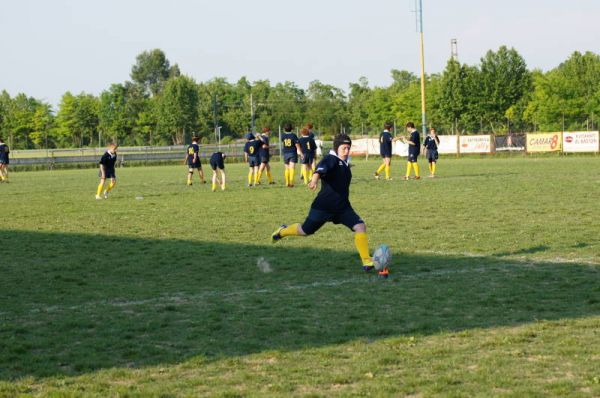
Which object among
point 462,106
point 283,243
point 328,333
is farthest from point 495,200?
point 462,106

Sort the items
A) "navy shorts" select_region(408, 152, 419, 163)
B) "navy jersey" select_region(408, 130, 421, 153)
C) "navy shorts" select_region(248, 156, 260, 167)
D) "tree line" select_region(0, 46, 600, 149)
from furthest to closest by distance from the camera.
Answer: "tree line" select_region(0, 46, 600, 149), "navy shorts" select_region(408, 152, 419, 163), "navy jersey" select_region(408, 130, 421, 153), "navy shorts" select_region(248, 156, 260, 167)

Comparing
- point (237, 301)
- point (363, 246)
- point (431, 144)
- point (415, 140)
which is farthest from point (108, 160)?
point (237, 301)

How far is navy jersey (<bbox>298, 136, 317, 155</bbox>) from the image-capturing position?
29.1m

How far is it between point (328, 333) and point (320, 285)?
2.57m

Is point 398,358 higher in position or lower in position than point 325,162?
lower

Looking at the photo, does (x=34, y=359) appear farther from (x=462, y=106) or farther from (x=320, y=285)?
(x=462, y=106)

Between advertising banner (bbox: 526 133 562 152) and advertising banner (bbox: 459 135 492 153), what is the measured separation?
2763 mm

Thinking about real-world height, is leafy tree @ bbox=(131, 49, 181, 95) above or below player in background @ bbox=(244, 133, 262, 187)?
above

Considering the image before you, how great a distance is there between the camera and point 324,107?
10906 centimetres

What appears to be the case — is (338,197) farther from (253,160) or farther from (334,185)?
(253,160)

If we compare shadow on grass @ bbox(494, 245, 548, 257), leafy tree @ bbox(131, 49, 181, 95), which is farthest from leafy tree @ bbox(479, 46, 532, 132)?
leafy tree @ bbox(131, 49, 181, 95)

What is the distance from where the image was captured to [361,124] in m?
97.4

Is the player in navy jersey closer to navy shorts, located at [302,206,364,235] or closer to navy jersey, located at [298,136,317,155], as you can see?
navy shorts, located at [302,206,364,235]

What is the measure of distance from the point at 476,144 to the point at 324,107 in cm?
4931
